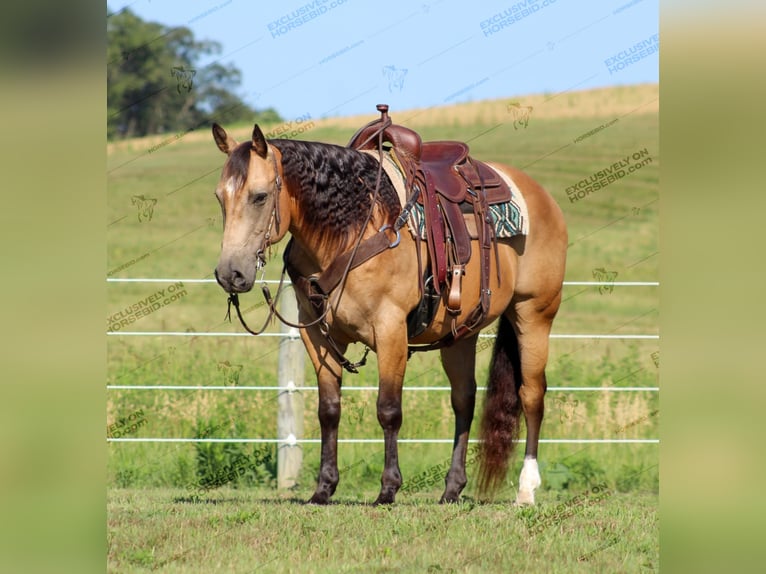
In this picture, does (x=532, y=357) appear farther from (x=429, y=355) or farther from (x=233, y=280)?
(x=429, y=355)

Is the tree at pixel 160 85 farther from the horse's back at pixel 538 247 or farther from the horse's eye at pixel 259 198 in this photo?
the horse's eye at pixel 259 198

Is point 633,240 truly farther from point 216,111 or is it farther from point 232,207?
point 232,207

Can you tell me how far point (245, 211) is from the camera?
17.3ft

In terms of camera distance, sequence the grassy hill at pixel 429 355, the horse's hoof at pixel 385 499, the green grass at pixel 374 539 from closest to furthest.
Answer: the green grass at pixel 374 539
the horse's hoof at pixel 385 499
the grassy hill at pixel 429 355

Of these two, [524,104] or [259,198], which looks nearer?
[259,198]

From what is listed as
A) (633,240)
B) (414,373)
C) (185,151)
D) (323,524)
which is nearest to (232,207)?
(323,524)

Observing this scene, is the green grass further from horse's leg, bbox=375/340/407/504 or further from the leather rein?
the leather rein

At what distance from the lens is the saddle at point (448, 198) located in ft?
20.3

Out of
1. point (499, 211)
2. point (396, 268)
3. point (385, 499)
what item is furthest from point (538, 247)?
point (385, 499)

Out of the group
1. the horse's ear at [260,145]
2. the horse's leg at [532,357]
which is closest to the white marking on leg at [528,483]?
the horse's leg at [532,357]

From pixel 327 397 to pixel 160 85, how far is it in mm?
36391

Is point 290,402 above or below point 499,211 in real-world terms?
below

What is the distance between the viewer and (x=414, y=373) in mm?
10766
